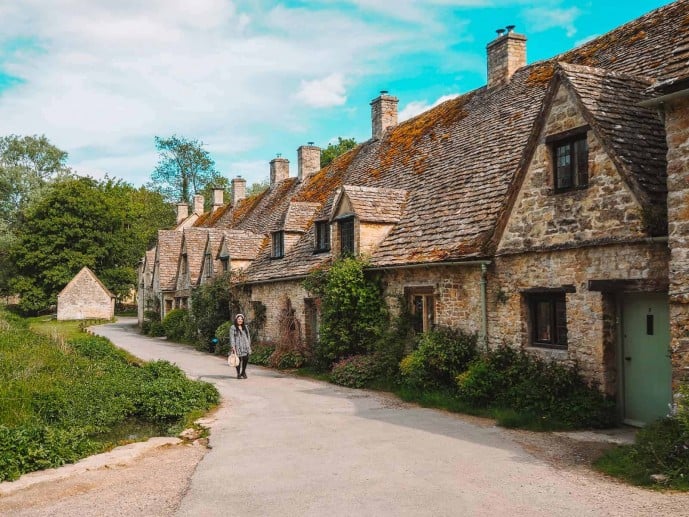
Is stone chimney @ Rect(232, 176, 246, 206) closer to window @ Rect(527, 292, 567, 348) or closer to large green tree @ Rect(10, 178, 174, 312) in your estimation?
large green tree @ Rect(10, 178, 174, 312)

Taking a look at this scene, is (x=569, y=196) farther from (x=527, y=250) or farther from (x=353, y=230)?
(x=353, y=230)

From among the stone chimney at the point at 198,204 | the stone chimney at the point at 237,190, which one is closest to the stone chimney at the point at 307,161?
the stone chimney at the point at 237,190

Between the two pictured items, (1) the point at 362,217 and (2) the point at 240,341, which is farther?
(2) the point at 240,341

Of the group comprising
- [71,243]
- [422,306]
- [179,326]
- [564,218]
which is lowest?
[179,326]

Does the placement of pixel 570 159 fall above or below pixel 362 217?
above

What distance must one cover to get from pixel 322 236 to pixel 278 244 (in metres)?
3.80

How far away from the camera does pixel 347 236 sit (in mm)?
19125

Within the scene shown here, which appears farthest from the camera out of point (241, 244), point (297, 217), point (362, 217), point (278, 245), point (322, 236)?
point (241, 244)

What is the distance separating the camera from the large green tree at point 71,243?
5319cm

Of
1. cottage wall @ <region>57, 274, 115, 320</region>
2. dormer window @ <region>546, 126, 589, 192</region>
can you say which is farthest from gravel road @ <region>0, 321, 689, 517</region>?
cottage wall @ <region>57, 274, 115, 320</region>

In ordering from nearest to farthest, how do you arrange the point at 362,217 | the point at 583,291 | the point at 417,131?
the point at 583,291 < the point at 362,217 < the point at 417,131

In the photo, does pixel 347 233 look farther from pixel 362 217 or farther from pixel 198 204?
pixel 198 204

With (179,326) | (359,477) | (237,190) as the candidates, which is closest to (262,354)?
(179,326)

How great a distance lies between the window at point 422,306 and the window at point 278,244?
30.5ft
